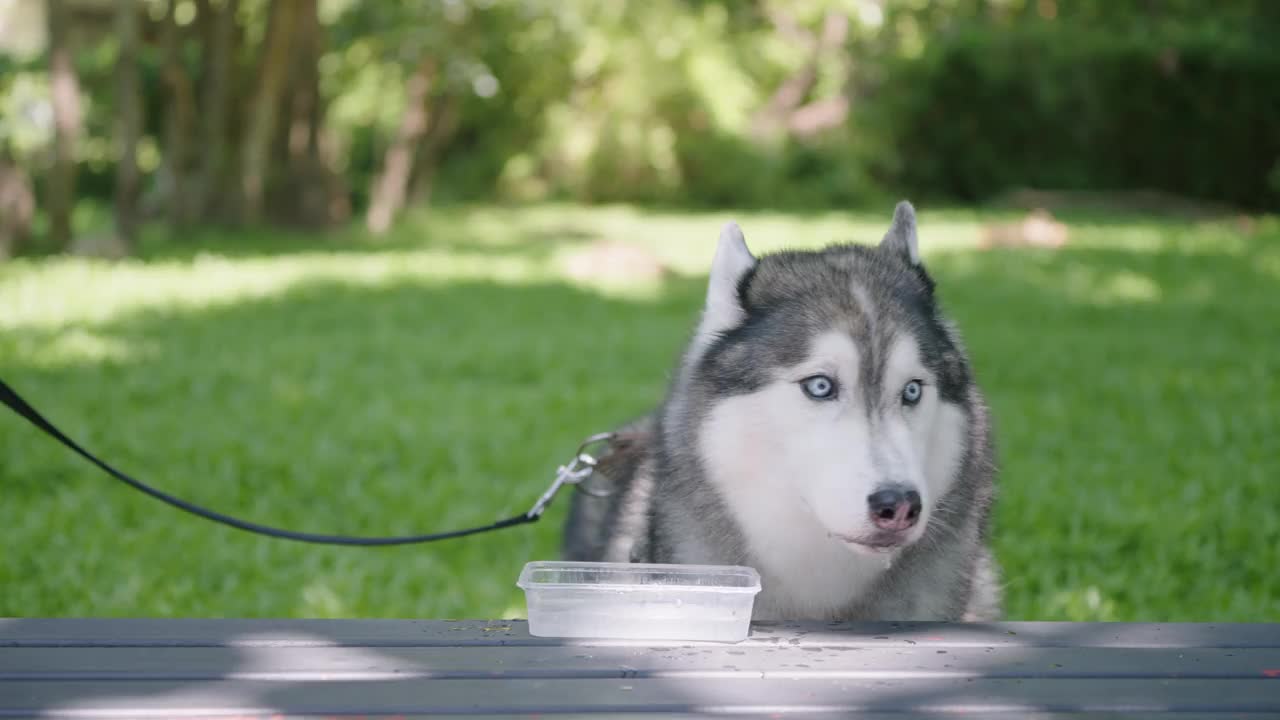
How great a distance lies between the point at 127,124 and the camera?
1344 centimetres

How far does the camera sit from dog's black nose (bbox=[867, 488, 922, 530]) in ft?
6.77

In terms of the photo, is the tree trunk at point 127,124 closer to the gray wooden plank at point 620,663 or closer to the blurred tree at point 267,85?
the blurred tree at point 267,85

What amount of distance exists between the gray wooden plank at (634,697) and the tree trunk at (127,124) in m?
12.9

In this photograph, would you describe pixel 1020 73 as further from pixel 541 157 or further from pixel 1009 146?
pixel 541 157

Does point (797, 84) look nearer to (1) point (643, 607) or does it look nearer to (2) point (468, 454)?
(2) point (468, 454)

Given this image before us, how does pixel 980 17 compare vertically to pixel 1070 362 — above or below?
above

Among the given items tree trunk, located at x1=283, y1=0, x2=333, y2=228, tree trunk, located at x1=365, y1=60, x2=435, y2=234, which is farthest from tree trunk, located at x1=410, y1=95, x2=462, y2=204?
tree trunk, located at x1=283, y1=0, x2=333, y2=228

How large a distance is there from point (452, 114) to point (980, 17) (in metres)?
11.2

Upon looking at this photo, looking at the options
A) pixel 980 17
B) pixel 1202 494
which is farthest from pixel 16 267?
pixel 980 17

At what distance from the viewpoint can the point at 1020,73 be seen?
26828 millimetres

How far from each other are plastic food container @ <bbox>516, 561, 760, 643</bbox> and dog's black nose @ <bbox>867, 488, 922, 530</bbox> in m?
0.23

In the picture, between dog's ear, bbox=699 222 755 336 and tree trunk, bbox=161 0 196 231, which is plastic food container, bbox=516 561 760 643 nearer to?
dog's ear, bbox=699 222 755 336

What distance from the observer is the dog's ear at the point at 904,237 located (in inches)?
104

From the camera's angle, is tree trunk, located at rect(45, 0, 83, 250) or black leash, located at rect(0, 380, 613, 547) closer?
black leash, located at rect(0, 380, 613, 547)
